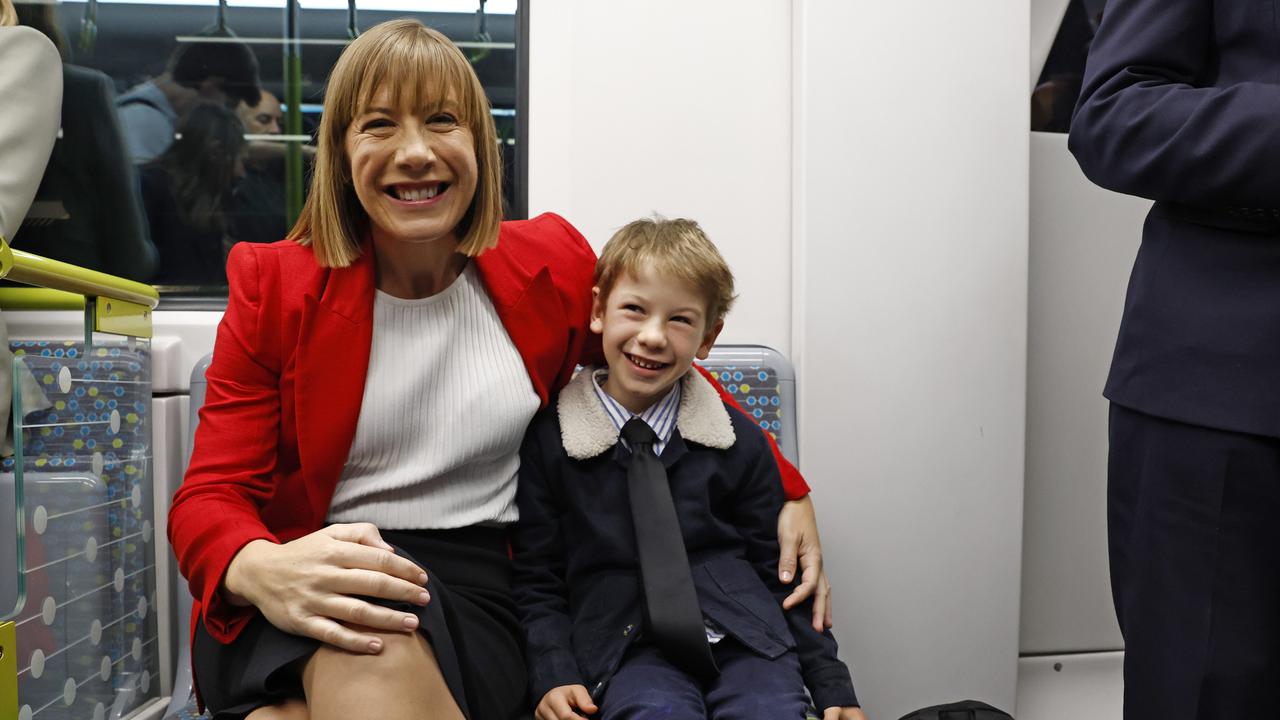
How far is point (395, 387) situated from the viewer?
1.36 m

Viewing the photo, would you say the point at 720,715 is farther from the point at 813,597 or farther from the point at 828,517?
the point at 828,517

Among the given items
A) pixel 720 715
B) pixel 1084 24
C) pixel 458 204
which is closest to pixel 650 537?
pixel 720 715

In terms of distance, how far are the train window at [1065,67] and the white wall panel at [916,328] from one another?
8.2 inches

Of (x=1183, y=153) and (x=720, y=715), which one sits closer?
(x=1183, y=153)

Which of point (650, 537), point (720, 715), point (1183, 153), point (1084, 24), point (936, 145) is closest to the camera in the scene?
point (1183, 153)

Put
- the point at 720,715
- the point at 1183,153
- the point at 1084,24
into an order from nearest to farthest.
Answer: the point at 1183,153 < the point at 720,715 < the point at 1084,24

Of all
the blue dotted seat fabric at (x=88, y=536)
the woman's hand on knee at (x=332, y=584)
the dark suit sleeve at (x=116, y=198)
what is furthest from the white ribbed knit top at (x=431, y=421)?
the dark suit sleeve at (x=116, y=198)

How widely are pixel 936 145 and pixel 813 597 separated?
41.0 inches

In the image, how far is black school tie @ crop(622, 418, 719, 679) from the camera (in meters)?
1.31

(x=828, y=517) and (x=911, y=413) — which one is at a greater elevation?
(x=911, y=413)

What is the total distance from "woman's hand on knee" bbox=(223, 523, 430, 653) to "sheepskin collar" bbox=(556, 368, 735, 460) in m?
0.41

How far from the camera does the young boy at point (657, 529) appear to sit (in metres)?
1.31

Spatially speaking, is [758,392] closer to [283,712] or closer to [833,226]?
[833,226]

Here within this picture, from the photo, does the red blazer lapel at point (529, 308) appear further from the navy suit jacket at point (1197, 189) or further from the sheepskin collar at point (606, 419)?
the navy suit jacket at point (1197, 189)
